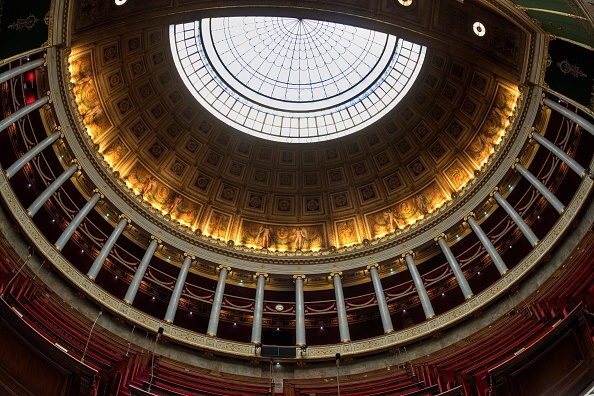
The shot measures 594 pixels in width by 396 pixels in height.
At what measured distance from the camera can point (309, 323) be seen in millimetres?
25484

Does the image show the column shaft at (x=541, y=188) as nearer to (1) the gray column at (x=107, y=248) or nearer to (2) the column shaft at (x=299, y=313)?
(2) the column shaft at (x=299, y=313)

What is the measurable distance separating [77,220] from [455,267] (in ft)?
52.3

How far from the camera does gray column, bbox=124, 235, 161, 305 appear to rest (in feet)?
72.3

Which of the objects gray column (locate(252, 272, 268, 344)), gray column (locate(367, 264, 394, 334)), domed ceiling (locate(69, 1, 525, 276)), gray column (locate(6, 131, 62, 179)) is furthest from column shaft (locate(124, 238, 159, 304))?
gray column (locate(367, 264, 394, 334))

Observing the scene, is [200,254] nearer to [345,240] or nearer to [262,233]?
[262,233]

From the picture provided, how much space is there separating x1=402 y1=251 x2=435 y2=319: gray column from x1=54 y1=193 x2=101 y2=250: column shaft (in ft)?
47.1

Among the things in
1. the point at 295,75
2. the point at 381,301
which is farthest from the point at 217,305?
the point at 295,75

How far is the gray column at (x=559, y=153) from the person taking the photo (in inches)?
810

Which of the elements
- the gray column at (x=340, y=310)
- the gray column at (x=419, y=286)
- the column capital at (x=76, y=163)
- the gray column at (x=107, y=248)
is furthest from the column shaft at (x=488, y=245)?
the column capital at (x=76, y=163)

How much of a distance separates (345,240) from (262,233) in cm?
460

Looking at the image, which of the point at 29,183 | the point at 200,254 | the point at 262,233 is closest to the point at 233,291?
the point at 200,254

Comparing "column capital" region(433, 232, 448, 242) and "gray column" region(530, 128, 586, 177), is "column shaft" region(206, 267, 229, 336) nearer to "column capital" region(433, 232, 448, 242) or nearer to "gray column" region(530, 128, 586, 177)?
"column capital" region(433, 232, 448, 242)

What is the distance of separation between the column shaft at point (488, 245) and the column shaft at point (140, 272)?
47.4 ft

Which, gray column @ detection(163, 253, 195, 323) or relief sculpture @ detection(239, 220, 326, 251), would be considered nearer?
gray column @ detection(163, 253, 195, 323)
